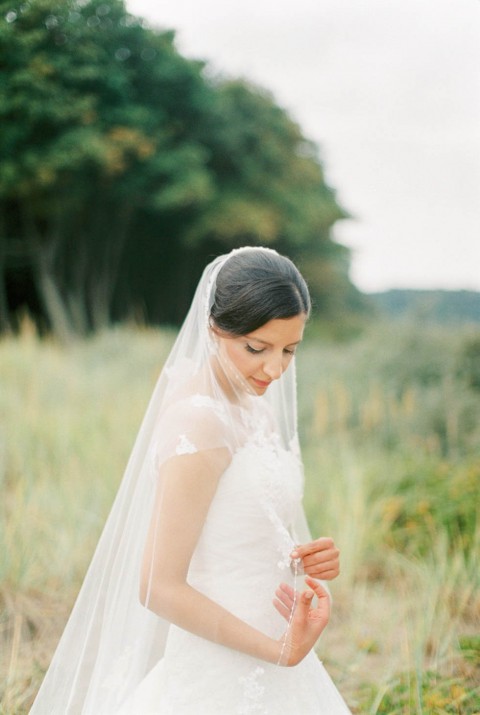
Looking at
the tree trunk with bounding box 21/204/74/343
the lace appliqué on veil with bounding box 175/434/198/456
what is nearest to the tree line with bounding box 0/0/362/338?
the tree trunk with bounding box 21/204/74/343

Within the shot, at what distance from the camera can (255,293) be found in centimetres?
179

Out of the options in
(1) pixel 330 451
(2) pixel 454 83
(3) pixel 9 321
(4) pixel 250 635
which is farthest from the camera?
(3) pixel 9 321

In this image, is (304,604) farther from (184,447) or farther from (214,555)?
(184,447)

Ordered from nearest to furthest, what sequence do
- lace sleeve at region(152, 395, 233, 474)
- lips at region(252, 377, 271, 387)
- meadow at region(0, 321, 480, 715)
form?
lace sleeve at region(152, 395, 233, 474) < lips at region(252, 377, 271, 387) < meadow at region(0, 321, 480, 715)

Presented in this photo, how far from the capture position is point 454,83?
6383 mm

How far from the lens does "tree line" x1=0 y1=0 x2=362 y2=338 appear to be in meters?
7.75

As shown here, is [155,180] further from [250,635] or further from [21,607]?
[250,635]

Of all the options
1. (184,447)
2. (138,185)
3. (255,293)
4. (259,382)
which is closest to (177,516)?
(184,447)

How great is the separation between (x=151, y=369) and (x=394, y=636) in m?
5.40

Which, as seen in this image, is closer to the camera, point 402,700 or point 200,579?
point 200,579

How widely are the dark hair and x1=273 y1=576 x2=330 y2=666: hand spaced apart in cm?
69

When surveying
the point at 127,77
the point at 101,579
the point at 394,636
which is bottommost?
the point at 394,636

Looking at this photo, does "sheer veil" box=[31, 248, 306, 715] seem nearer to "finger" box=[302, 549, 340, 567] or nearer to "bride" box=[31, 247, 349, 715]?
"bride" box=[31, 247, 349, 715]

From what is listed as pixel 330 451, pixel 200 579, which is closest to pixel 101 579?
pixel 200 579
